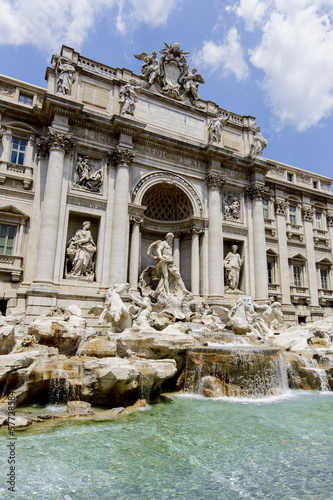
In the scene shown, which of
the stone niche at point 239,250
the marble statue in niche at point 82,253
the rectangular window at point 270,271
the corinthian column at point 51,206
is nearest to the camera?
the corinthian column at point 51,206

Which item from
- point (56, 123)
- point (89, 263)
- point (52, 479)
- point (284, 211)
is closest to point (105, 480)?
point (52, 479)

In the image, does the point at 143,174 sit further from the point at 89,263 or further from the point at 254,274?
the point at 254,274

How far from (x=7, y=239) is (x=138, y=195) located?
648 centimetres

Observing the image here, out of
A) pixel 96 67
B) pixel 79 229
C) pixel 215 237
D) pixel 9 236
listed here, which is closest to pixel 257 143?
pixel 215 237

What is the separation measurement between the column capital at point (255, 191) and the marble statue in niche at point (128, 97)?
833 cm

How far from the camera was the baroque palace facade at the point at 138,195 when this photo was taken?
15.5 meters

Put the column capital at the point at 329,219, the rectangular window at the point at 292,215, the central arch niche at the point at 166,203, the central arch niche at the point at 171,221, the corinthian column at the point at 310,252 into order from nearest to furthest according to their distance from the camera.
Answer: the central arch niche at the point at 166,203 → the central arch niche at the point at 171,221 → the corinthian column at the point at 310,252 → the rectangular window at the point at 292,215 → the column capital at the point at 329,219

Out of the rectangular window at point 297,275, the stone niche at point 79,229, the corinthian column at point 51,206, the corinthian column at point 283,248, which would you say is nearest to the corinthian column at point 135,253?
the stone niche at point 79,229

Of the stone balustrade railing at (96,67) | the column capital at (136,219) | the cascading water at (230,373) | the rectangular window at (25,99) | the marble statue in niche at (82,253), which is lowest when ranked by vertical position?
the cascading water at (230,373)

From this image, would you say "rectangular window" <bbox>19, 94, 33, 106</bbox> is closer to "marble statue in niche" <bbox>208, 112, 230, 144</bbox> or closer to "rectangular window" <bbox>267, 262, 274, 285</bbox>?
"marble statue in niche" <bbox>208, 112, 230, 144</bbox>

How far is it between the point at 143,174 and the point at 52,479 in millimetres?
15292

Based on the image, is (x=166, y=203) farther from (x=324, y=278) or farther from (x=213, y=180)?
(x=324, y=278)

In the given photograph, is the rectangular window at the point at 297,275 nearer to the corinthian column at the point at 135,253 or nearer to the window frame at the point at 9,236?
the corinthian column at the point at 135,253

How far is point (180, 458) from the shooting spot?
5.43 m
